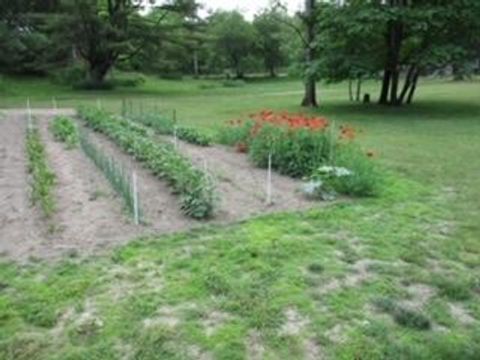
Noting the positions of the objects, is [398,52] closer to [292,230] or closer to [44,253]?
[292,230]

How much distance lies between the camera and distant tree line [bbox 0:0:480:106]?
16.4m

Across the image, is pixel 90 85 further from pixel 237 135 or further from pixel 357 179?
pixel 357 179

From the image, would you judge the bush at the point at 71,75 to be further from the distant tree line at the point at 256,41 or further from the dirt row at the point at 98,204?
the dirt row at the point at 98,204

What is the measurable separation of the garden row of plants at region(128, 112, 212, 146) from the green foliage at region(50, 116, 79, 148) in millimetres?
1505

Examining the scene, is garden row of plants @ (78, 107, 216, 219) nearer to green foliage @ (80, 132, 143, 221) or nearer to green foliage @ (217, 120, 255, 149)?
green foliage @ (80, 132, 143, 221)

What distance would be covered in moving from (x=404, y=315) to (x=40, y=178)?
4.71 metres

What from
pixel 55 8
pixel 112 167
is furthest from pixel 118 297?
pixel 55 8

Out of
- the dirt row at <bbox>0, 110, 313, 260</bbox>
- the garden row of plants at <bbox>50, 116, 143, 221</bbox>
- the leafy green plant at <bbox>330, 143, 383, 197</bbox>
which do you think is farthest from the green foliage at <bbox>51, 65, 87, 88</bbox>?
the leafy green plant at <bbox>330, 143, 383, 197</bbox>

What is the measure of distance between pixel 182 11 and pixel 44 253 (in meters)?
26.5

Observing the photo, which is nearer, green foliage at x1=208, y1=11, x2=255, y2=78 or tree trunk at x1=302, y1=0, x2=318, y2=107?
tree trunk at x1=302, y1=0, x2=318, y2=107

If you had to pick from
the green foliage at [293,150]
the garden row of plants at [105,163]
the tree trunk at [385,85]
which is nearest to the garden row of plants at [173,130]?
the garden row of plants at [105,163]

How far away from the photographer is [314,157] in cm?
741

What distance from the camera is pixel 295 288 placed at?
383cm

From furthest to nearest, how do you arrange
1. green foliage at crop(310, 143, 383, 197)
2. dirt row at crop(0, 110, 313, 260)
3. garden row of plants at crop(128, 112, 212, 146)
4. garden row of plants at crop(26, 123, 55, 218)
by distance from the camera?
garden row of plants at crop(128, 112, 212, 146), green foliage at crop(310, 143, 383, 197), garden row of plants at crop(26, 123, 55, 218), dirt row at crop(0, 110, 313, 260)
